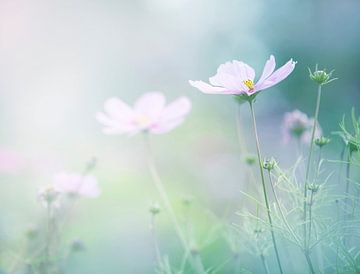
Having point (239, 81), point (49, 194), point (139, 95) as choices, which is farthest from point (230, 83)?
point (139, 95)

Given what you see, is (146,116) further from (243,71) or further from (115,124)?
(243,71)

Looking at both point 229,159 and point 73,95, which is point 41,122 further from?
point 229,159

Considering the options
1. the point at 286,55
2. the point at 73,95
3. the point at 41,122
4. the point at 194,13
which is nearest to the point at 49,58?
the point at 73,95

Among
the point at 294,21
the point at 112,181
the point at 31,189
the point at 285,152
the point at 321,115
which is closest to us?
the point at 31,189

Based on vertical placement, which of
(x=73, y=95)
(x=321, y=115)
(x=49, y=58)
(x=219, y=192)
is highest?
(x=49, y=58)

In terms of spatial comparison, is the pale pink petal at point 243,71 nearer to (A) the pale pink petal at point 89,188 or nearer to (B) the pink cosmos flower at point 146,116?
(B) the pink cosmos flower at point 146,116

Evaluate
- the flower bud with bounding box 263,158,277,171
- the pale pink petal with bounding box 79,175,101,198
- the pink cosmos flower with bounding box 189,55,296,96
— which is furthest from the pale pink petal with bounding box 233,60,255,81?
the pale pink petal with bounding box 79,175,101,198

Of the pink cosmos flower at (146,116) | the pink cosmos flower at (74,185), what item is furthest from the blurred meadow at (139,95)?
the pink cosmos flower at (146,116)

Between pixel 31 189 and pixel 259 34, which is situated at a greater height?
pixel 259 34

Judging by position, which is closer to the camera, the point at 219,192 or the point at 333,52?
the point at 219,192
